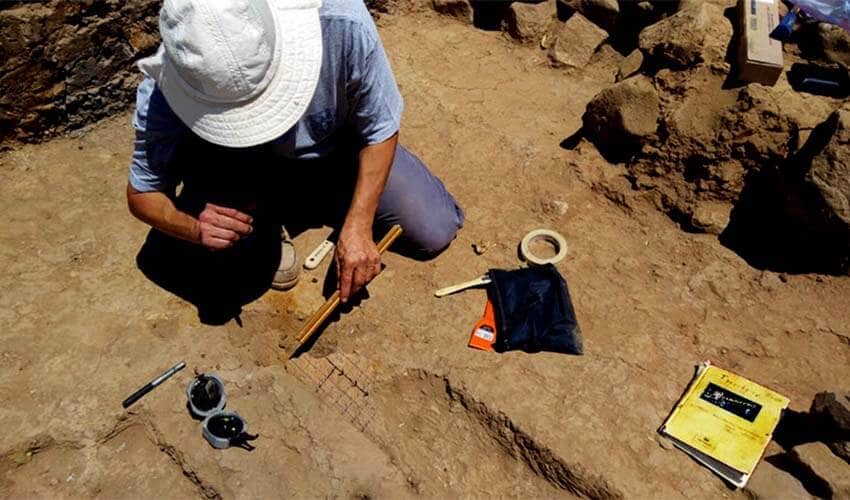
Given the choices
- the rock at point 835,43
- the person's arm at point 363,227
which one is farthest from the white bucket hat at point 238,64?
the rock at point 835,43

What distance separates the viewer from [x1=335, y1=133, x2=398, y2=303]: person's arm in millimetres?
2889

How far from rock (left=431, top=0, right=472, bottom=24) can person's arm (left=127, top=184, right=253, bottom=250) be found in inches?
122

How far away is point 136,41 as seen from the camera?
3.93 metres

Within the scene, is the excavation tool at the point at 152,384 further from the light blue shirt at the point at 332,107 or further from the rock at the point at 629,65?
the rock at the point at 629,65

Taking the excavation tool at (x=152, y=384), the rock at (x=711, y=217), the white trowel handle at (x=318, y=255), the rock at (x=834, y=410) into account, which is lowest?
the white trowel handle at (x=318, y=255)

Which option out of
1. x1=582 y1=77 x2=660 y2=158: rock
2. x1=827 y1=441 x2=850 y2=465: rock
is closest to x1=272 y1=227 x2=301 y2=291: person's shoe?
x1=582 y1=77 x2=660 y2=158: rock

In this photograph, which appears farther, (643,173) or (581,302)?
(643,173)

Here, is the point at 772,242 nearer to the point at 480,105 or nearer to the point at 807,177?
the point at 807,177

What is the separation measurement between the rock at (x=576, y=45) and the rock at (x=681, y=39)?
93cm

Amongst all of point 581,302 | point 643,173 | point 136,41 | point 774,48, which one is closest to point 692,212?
point 643,173

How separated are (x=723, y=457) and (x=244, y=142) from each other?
2102mm

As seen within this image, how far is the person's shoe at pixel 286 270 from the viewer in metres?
3.36

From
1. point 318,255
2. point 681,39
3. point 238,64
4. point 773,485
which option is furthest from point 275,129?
point 681,39

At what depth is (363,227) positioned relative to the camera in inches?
117
